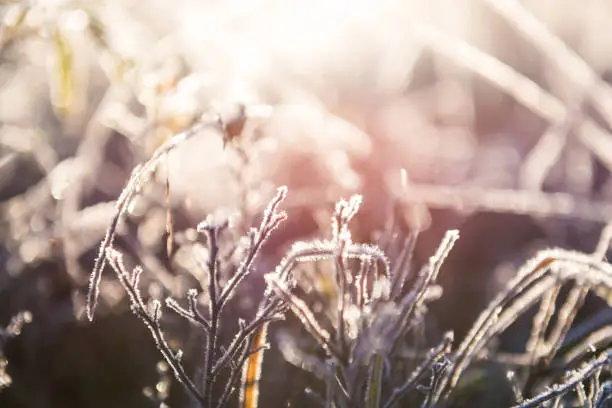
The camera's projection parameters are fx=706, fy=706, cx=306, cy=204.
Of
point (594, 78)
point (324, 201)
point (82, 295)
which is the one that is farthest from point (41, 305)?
point (594, 78)

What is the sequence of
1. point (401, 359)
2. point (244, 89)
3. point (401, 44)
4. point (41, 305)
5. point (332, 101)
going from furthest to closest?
point (332, 101)
point (401, 44)
point (41, 305)
point (244, 89)
point (401, 359)

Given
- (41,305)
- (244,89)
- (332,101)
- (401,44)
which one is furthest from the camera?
(332,101)

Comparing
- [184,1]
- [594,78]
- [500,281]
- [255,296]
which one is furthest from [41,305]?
[594,78]

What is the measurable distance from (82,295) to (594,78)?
113cm

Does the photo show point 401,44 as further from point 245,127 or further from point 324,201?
point 245,127

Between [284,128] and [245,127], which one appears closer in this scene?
[245,127]

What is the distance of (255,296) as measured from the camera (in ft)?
4.93

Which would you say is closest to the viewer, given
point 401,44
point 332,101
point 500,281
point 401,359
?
point 401,359

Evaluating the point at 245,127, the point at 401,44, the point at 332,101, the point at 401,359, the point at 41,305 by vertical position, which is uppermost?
the point at 401,44

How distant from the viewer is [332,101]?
2240mm

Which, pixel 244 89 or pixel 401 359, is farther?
pixel 244 89

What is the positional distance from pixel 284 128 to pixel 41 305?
2.30 ft

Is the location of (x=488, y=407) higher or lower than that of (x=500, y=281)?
lower

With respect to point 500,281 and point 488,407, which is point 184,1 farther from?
point 488,407
